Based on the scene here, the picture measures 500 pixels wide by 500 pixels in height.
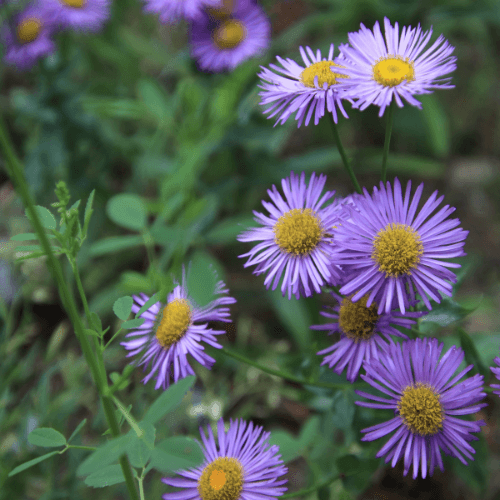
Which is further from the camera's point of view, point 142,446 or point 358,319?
point 358,319

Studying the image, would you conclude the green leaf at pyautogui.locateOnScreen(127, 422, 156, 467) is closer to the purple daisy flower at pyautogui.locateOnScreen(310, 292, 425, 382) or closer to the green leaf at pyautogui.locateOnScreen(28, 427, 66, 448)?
the green leaf at pyautogui.locateOnScreen(28, 427, 66, 448)

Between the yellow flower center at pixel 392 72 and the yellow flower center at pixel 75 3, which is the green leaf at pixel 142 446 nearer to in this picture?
the yellow flower center at pixel 392 72

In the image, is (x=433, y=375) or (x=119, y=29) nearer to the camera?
(x=433, y=375)

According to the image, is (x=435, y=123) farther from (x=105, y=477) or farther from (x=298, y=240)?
(x=105, y=477)

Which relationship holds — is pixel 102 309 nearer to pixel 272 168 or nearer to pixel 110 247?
pixel 110 247

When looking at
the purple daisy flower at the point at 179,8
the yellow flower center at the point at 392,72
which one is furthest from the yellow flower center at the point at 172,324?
the purple daisy flower at the point at 179,8

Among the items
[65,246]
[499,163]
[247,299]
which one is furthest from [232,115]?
[499,163]

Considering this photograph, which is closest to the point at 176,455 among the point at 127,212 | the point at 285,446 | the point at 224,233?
the point at 285,446
